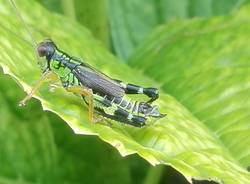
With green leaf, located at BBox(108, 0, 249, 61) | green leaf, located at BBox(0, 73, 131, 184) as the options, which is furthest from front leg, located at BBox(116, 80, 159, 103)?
green leaf, located at BBox(108, 0, 249, 61)

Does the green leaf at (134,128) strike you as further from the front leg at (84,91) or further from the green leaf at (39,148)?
the green leaf at (39,148)

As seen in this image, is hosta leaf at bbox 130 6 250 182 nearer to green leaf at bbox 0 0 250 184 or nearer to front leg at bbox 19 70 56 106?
green leaf at bbox 0 0 250 184

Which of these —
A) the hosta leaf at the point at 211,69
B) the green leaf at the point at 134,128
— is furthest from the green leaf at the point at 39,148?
the hosta leaf at the point at 211,69

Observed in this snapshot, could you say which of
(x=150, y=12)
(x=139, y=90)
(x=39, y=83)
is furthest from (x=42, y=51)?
(x=150, y=12)

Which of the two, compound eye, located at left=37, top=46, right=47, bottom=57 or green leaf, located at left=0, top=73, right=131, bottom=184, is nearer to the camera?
compound eye, located at left=37, top=46, right=47, bottom=57

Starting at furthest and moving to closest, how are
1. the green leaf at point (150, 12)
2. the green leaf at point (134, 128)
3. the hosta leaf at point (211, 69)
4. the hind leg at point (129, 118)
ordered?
the green leaf at point (150, 12), the hosta leaf at point (211, 69), the hind leg at point (129, 118), the green leaf at point (134, 128)

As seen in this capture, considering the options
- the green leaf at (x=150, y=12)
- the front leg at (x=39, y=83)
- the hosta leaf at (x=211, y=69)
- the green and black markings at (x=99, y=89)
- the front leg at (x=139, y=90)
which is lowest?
the front leg at (x=39, y=83)
